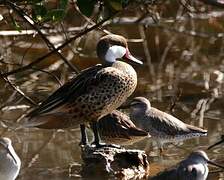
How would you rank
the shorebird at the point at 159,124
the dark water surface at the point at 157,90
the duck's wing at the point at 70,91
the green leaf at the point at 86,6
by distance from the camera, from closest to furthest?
the green leaf at the point at 86,6 → the duck's wing at the point at 70,91 → the dark water surface at the point at 157,90 → the shorebird at the point at 159,124

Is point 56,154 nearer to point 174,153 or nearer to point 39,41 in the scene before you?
point 174,153

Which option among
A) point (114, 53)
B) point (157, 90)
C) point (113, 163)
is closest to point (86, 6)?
point (113, 163)

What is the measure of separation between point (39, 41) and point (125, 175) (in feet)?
17.1

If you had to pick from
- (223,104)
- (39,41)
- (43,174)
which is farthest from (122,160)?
(39,41)

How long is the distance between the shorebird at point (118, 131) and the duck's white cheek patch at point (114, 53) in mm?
618

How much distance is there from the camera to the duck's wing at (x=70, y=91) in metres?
7.14

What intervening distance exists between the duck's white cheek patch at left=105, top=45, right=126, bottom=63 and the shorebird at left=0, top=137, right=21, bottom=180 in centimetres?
127

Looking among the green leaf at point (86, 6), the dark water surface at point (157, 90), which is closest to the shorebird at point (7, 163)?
the dark water surface at point (157, 90)

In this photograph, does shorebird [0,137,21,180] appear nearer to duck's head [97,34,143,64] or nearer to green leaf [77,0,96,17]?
duck's head [97,34,143,64]

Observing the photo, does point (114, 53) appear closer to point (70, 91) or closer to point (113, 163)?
point (70, 91)

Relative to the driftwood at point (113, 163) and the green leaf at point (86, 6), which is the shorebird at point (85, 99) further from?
the green leaf at point (86, 6)

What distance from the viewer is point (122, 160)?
744cm

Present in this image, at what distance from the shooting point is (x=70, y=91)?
723 cm

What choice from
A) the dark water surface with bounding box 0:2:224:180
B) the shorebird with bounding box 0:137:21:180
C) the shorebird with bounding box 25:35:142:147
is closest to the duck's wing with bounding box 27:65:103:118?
the shorebird with bounding box 25:35:142:147
